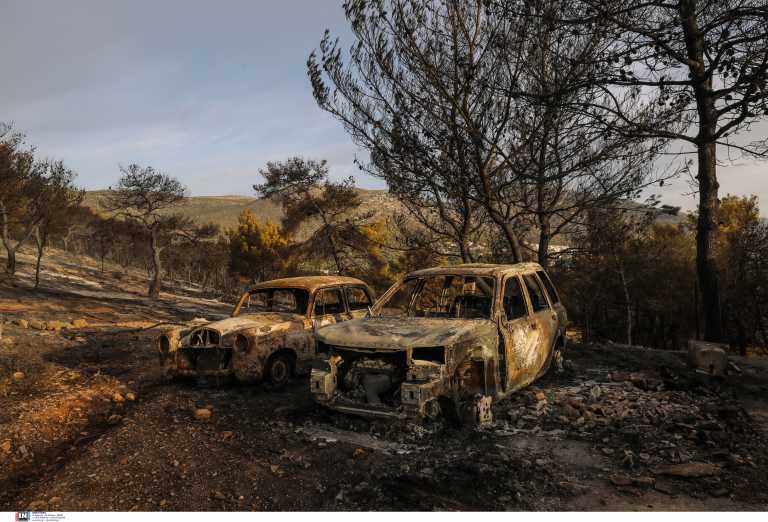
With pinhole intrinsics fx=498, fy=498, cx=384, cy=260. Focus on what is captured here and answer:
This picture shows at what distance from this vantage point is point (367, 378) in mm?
4875

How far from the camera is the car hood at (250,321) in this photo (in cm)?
665

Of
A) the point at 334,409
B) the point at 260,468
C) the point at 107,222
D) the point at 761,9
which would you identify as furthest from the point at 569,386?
the point at 107,222

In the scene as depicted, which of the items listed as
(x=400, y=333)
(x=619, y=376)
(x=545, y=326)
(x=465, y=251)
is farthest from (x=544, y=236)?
(x=400, y=333)

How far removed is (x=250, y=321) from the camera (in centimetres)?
702

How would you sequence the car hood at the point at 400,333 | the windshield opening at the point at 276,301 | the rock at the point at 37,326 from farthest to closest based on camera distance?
1. the rock at the point at 37,326
2. the windshield opening at the point at 276,301
3. the car hood at the point at 400,333

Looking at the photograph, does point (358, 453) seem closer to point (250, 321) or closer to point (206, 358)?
Result: point (206, 358)

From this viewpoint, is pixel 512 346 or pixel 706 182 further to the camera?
pixel 706 182

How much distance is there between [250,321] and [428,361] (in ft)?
10.8

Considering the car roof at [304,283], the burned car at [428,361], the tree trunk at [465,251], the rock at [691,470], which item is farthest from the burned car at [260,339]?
the tree trunk at [465,251]

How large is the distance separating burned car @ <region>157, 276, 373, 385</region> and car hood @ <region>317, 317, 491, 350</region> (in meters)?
1.62

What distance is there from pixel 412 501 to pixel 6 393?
19.6ft

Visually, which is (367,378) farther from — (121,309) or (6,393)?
(121,309)

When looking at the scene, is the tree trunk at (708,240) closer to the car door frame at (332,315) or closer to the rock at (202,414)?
the car door frame at (332,315)

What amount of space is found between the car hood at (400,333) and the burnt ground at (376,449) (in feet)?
2.80
